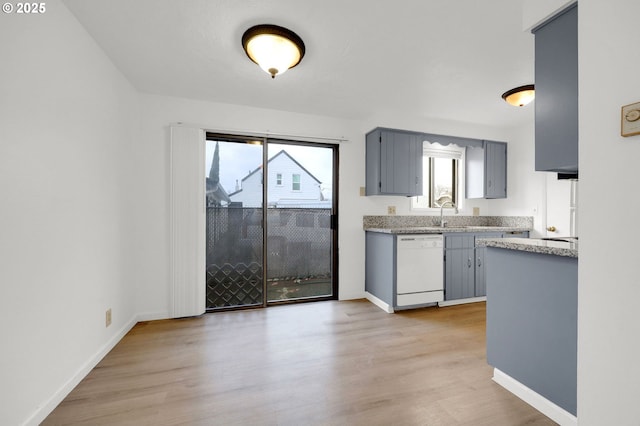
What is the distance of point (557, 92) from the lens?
55.6 inches

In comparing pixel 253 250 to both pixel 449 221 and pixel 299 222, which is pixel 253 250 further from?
pixel 449 221

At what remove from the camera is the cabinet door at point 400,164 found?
3.43 metres

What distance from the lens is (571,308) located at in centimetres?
133

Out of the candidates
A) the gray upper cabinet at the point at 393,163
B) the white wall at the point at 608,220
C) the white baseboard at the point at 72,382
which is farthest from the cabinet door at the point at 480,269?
the white baseboard at the point at 72,382

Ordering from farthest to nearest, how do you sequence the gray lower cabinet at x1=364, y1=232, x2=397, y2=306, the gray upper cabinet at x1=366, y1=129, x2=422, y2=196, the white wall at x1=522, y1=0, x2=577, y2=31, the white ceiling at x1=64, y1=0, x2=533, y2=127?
1. the gray upper cabinet at x1=366, y1=129, x2=422, y2=196
2. the gray lower cabinet at x1=364, y1=232, x2=397, y2=306
3. the white ceiling at x1=64, y1=0, x2=533, y2=127
4. the white wall at x1=522, y1=0, x2=577, y2=31

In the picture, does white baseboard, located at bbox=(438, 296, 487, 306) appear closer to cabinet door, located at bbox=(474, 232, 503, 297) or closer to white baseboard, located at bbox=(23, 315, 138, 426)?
cabinet door, located at bbox=(474, 232, 503, 297)

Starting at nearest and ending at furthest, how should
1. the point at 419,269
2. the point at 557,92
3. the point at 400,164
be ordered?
the point at 557,92, the point at 419,269, the point at 400,164

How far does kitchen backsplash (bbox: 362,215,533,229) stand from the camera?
12.2ft

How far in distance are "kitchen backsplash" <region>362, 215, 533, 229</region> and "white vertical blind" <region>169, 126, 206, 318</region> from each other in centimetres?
219

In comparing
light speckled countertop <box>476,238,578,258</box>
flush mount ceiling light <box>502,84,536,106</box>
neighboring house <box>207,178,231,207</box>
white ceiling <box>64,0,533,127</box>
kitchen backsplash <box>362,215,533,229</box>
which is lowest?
light speckled countertop <box>476,238,578,258</box>

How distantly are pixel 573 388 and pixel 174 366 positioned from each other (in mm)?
2526

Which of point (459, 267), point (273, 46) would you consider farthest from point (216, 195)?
point (459, 267)

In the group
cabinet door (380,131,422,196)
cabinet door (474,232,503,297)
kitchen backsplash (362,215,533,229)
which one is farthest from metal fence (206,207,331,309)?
cabinet door (474,232,503,297)

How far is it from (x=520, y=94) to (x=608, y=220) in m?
2.28
